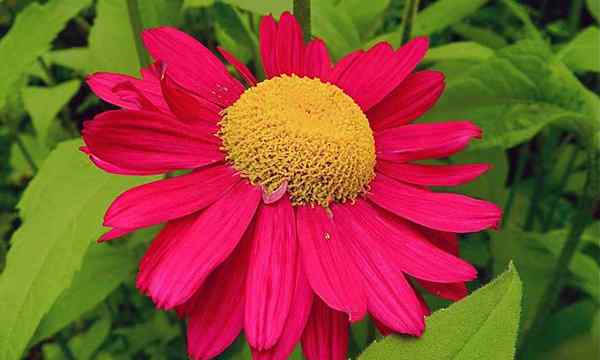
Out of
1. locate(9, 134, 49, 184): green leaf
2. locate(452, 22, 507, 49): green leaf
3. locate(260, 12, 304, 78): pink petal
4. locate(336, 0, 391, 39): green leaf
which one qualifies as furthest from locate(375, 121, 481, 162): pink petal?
locate(9, 134, 49, 184): green leaf

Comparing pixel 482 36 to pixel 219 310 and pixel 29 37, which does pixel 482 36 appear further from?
pixel 219 310

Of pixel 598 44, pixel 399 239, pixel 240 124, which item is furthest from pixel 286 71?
pixel 598 44

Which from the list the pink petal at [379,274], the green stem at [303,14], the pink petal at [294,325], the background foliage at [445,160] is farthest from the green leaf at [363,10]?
the pink petal at [294,325]

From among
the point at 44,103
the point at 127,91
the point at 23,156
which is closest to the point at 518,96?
the point at 127,91

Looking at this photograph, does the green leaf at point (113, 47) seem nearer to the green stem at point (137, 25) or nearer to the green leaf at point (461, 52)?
the green stem at point (137, 25)

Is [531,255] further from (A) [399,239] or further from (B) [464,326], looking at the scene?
(B) [464,326]

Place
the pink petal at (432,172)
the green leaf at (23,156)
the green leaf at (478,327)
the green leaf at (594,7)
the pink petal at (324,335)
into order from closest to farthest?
the green leaf at (478,327) → the pink petal at (324,335) → the pink petal at (432,172) → the green leaf at (594,7) → the green leaf at (23,156)
